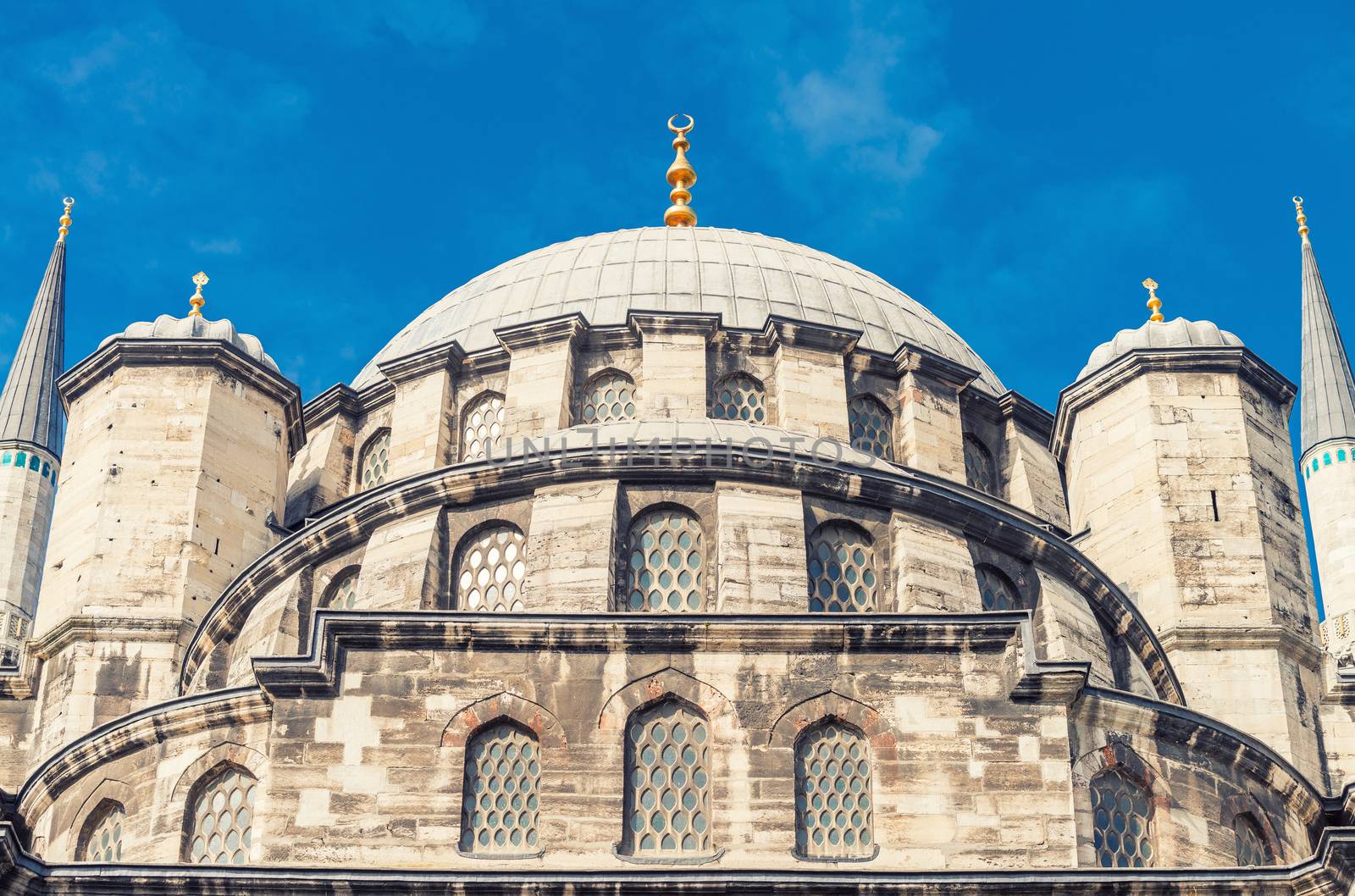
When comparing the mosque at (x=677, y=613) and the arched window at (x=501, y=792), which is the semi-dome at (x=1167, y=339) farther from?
the arched window at (x=501, y=792)

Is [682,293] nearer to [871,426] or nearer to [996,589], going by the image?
[871,426]

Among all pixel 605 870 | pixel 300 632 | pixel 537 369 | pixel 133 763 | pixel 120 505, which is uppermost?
pixel 537 369

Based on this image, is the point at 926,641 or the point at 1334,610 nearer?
the point at 926,641

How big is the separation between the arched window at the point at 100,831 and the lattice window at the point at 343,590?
164 inches

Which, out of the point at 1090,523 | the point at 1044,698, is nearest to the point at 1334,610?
the point at 1090,523

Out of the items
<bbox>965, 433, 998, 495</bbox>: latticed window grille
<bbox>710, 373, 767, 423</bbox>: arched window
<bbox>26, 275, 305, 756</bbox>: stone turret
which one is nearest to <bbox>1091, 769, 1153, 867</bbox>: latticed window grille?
<bbox>710, 373, 767, 423</bbox>: arched window

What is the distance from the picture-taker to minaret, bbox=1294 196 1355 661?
41438mm

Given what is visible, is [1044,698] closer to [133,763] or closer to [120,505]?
[133,763]

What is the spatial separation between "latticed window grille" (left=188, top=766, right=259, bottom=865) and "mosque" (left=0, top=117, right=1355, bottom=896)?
1.6 inches

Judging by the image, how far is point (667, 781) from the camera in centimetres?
2366

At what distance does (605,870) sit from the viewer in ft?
71.9

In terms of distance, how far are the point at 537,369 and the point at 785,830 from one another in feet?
39.8

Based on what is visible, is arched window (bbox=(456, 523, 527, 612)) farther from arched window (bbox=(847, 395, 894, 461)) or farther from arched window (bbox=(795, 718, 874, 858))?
arched window (bbox=(847, 395, 894, 461))

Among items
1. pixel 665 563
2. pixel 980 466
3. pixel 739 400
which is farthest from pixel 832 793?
pixel 980 466
